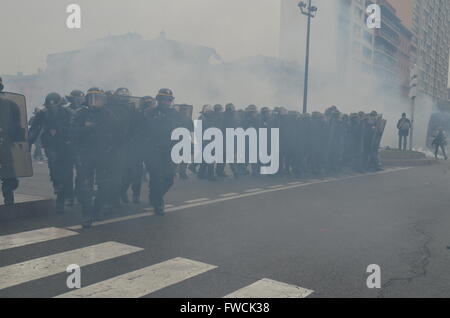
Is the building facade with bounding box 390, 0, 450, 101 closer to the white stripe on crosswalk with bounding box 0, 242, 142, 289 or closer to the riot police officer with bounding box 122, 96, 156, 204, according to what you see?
the riot police officer with bounding box 122, 96, 156, 204

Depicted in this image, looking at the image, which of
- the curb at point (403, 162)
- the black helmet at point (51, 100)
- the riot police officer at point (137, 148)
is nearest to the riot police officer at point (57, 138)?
the black helmet at point (51, 100)

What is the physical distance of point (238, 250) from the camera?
183 inches

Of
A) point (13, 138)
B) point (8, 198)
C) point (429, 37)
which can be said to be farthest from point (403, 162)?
point (429, 37)

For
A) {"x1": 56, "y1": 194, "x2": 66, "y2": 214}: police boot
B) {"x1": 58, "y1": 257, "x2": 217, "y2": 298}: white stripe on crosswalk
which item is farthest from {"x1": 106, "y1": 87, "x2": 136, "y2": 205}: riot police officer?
{"x1": 58, "y1": 257, "x2": 217, "y2": 298}: white stripe on crosswalk

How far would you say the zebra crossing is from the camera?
3391mm

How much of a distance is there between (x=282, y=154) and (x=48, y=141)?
261 inches

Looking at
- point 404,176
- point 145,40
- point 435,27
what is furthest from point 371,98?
point 435,27

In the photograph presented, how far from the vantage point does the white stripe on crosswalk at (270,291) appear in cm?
336

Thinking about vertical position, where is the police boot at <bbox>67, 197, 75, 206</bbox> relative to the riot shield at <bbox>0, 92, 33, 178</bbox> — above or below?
below

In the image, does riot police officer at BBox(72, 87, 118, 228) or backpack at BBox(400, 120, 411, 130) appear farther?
backpack at BBox(400, 120, 411, 130)

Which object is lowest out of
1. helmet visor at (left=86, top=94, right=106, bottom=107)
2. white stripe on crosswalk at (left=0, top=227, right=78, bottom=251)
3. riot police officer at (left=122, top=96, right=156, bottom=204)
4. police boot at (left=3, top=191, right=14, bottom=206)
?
white stripe on crosswalk at (left=0, top=227, right=78, bottom=251)

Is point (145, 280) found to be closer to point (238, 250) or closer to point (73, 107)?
point (238, 250)

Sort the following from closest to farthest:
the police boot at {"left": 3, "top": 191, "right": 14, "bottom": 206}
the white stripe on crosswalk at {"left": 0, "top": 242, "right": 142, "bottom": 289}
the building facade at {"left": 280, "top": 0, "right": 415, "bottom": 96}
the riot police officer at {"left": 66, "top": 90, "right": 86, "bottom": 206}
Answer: the white stripe on crosswalk at {"left": 0, "top": 242, "right": 142, "bottom": 289}, the police boot at {"left": 3, "top": 191, "right": 14, "bottom": 206}, the riot police officer at {"left": 66, "top": 90, "right": 86, "bottom": 206}, the building facade at {"left": 280, "top": 0, "right": 415, "bottom": 96}

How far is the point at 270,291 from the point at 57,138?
4.36 metres
